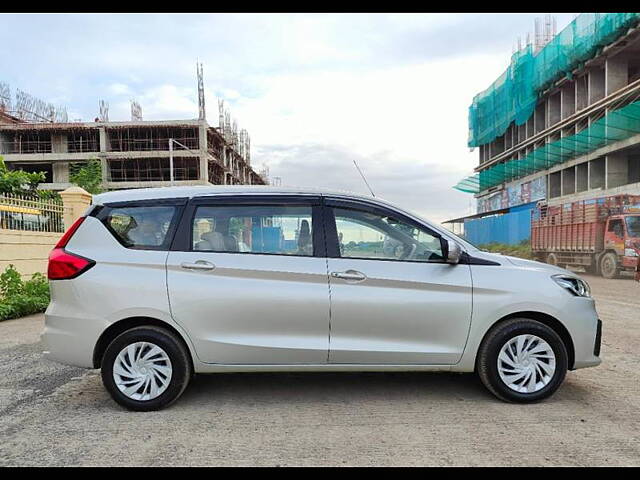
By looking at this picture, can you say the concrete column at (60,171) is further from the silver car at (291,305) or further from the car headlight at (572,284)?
the car headlight at (572,284)

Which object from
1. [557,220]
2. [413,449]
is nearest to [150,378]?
[413,449]

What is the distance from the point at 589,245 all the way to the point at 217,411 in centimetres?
1792

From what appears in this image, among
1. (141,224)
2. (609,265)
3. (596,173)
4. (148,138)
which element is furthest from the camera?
(148,138)

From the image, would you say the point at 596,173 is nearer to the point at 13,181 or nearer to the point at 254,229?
the point at 13,181

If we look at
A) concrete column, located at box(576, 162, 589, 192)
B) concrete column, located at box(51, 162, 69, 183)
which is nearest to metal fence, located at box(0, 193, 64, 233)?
concrete column, located at box(576, 162, 589, 192)

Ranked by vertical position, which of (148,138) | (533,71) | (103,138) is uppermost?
(533,71)

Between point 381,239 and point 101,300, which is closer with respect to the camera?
point 101,300

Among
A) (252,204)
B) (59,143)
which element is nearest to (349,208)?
(252,204)

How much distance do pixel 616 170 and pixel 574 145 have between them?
444cm

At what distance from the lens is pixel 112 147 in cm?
5100

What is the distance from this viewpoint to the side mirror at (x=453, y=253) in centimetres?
396

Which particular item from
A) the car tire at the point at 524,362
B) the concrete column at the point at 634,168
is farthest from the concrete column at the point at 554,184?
the car tire at the point at 524,362

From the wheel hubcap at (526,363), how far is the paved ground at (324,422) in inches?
7.2
